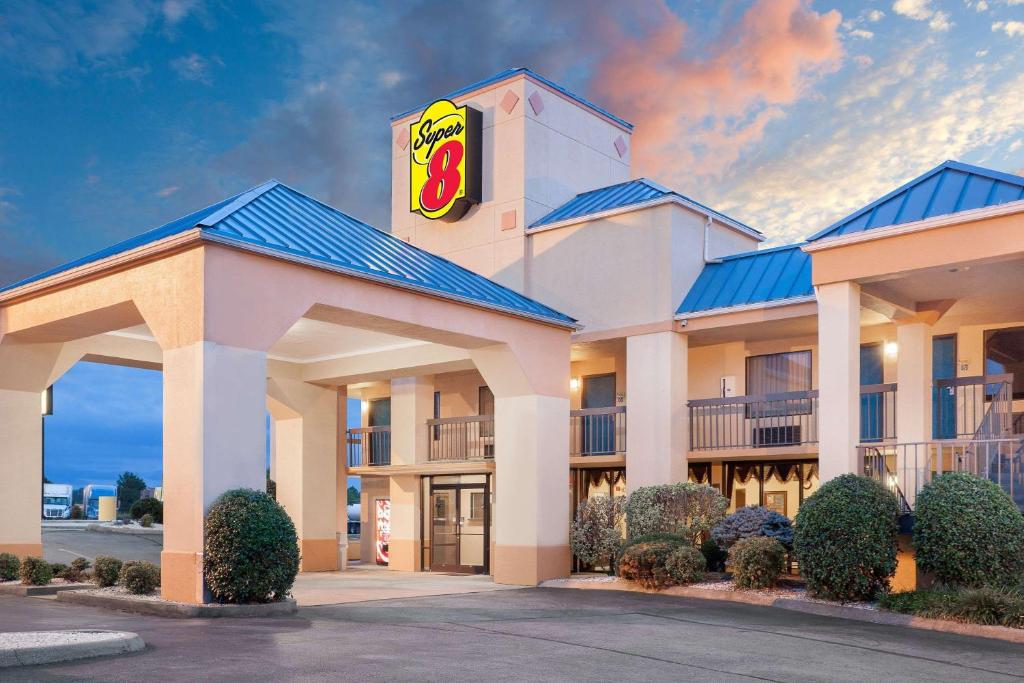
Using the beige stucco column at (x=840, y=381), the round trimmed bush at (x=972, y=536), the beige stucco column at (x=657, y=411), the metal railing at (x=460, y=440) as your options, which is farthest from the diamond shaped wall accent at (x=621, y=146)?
the round trimmed bush at (x=972, y=536)

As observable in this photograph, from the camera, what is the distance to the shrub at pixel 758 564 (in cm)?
1702

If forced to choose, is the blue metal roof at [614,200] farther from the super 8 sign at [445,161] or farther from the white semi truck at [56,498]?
the white semi truck at [56,498]

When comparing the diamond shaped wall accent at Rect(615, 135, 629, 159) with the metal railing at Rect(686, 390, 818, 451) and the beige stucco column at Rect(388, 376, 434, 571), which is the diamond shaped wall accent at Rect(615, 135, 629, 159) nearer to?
the beige stucco column at Rect(388, 376, 434, 571)

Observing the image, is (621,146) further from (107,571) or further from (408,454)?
(107,571)

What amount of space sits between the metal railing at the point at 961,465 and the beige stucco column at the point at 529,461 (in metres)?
6.36

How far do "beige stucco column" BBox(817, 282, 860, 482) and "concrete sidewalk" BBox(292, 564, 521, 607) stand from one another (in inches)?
270

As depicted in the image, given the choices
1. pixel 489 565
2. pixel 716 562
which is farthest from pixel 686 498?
pixel 489 565

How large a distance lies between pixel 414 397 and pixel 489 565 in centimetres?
497

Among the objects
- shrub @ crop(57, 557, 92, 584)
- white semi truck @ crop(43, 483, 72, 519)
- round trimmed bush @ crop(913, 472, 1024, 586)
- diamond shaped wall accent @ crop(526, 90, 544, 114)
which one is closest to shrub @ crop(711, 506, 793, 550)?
round trimmed bush @ crop(913, 472, 1024, 586)

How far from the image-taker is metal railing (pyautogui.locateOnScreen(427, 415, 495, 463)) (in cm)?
2708

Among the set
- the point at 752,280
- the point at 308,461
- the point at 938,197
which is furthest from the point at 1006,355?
the point at 308,461

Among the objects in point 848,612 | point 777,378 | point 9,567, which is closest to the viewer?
point 848,612

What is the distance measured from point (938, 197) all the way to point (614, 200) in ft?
31.7

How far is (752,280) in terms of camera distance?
74.5 ft
